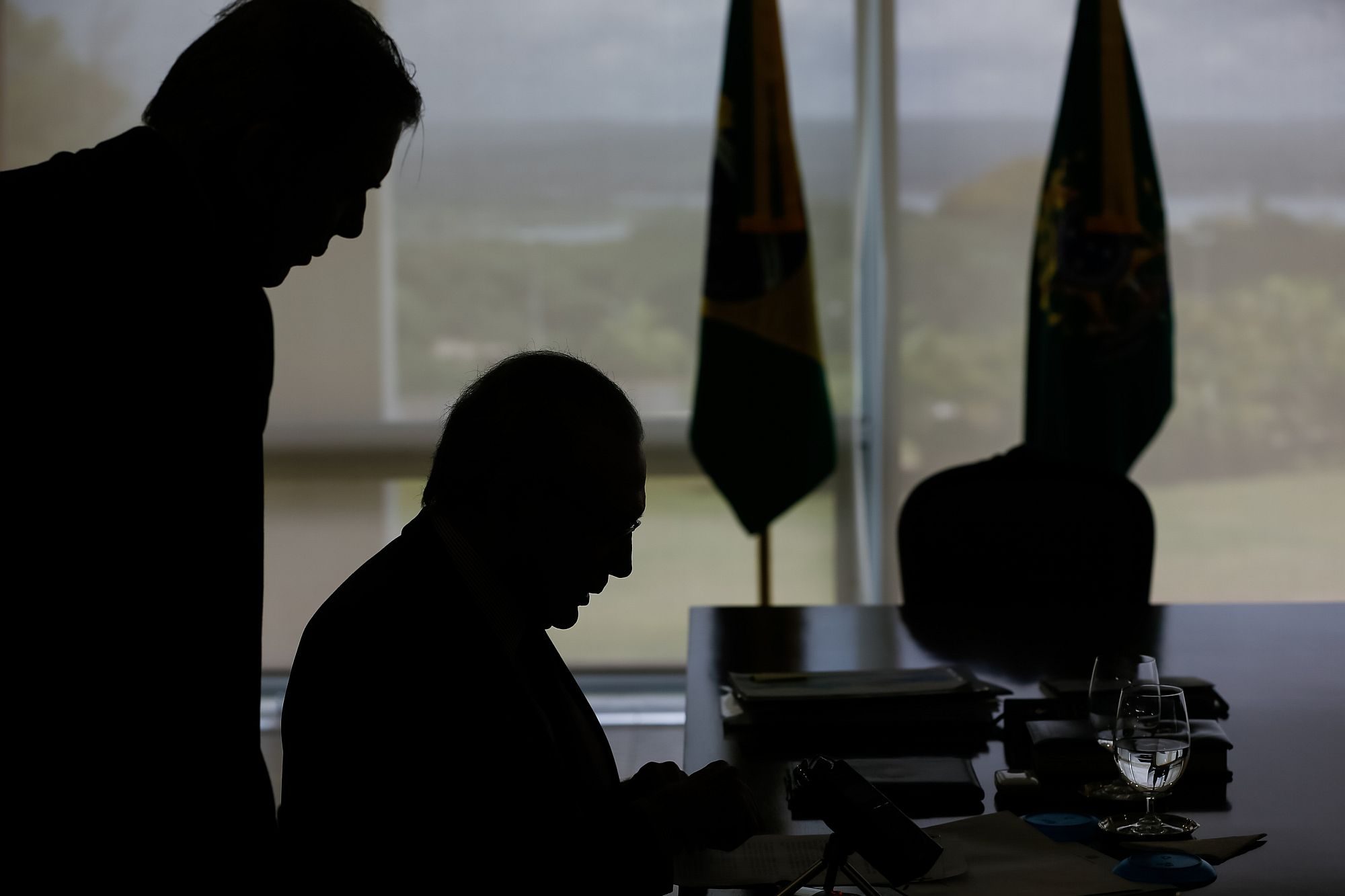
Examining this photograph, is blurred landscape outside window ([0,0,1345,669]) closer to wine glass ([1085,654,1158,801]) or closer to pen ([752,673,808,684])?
pen ([752,673,808,684])

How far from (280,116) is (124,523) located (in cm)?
40

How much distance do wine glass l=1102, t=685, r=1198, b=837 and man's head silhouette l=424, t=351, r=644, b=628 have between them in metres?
0.59

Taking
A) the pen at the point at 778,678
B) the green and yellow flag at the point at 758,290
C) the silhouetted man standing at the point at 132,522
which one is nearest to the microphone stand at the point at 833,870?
the silhouetted man standing at the point at 132,522

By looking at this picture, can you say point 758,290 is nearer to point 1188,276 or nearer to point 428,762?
point 1188,276

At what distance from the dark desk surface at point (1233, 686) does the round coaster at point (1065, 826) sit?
11 cm

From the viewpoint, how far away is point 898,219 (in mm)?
4484

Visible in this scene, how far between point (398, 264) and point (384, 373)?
40cm

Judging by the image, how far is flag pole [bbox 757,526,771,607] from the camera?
418cm

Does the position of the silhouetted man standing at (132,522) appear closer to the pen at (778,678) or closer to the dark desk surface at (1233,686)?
the dark desk surface at (1233,686)

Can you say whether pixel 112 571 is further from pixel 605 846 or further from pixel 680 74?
pixel 680 74

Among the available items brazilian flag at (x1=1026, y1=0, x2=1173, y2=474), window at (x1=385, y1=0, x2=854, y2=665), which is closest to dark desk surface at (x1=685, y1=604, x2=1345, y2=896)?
brazilian flag at (x1=1026, y1=0, x2=1173, y2=474)

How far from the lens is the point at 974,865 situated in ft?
3.99

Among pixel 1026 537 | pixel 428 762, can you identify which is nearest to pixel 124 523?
pixel 428 762

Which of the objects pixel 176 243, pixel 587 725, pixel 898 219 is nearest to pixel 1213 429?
pixel 898 219
